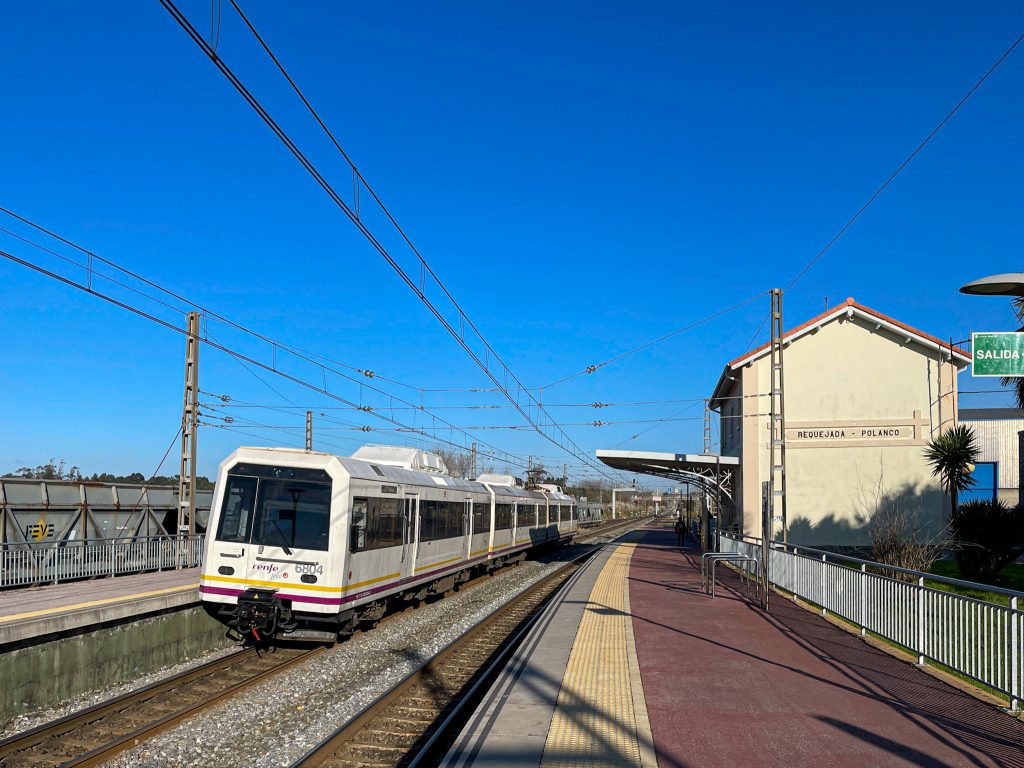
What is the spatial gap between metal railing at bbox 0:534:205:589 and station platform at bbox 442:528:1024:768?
9.55 metres

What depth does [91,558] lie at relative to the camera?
17.2 metres

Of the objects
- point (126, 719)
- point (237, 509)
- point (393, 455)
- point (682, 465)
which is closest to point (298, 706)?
point (126, 719)

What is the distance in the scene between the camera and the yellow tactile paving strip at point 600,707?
6.32 metres

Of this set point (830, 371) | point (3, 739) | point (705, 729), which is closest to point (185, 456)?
point (3, 739)

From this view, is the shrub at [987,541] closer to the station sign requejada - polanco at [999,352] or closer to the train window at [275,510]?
the station sign requejada - polanco at [999,352]

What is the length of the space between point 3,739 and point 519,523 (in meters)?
23.8

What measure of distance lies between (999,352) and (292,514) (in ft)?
32.0

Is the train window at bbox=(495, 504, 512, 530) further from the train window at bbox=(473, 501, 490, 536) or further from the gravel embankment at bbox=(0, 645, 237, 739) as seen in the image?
the gravel embankment at bbox=(0, 645, 237, 739)

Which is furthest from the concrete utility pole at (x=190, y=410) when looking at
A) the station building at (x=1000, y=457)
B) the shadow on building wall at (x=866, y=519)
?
the station building at (x=1000, y=457)

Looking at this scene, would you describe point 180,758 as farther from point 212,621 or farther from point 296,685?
point 212,621

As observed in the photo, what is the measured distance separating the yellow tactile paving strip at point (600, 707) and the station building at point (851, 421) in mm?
21765

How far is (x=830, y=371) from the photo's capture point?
34031 millimetres

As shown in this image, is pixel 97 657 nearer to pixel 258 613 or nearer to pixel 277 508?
pixel 258 613

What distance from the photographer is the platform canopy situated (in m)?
33.7
